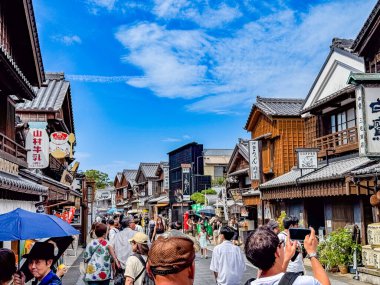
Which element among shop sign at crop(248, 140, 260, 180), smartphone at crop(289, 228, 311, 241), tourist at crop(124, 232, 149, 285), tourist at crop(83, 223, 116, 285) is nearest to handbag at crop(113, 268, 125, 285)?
tourist at crop(83, 223, 116, 285)

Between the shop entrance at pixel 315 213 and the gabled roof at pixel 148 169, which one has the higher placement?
the gabled roof at pixel 148 169

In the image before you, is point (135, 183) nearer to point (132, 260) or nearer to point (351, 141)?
point (351, 141)

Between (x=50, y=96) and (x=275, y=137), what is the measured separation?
13.4 meters

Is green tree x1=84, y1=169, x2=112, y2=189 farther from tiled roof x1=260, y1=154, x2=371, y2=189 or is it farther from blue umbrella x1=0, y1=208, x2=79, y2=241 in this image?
blue umbrella x1=0, y1=208, x2=79, y2=241

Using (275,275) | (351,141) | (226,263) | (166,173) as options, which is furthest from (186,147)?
(275,275)

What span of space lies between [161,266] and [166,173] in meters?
53.8

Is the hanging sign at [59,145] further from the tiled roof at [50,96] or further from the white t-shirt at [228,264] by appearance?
the white t-shirt at [228,264]

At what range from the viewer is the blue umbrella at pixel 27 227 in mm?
5547

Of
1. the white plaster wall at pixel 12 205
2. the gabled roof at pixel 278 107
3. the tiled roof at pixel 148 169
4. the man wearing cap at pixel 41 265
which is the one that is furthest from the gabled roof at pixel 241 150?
the tiled roof at pixel 148 169

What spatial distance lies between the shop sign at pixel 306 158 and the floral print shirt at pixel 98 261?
12.9m

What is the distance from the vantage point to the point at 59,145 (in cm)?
1858

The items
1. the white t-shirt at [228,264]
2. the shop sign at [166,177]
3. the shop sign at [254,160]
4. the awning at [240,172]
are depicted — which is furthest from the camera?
the shop sign at [166,177]

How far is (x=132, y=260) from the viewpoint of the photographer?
245 inches

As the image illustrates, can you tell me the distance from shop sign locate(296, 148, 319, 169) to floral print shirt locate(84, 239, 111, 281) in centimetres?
1287
